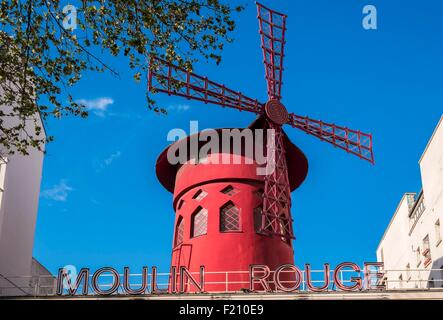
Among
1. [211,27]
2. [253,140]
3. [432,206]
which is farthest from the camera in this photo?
[432,206]

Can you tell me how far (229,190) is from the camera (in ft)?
66.4

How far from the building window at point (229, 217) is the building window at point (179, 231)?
1.49 m

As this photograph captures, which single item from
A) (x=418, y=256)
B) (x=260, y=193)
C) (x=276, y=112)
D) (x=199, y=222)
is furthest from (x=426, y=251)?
(x=199, y=222)

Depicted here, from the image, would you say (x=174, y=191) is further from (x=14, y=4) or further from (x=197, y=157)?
(x=14, y=4)

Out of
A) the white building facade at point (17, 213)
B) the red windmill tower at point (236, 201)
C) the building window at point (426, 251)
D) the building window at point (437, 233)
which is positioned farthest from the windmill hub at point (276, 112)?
the white building facade at point (17, 213)

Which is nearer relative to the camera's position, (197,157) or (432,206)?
(197,157)

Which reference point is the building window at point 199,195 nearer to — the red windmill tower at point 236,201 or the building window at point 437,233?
the red windmill tower at point 236,201

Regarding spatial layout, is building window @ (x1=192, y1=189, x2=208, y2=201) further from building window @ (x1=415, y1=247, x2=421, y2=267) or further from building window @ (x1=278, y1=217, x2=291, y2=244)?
building window @ (x1=415, y1=247, x2=421, y2=267)

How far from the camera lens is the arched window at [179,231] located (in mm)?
20694

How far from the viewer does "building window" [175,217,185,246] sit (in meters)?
20.7

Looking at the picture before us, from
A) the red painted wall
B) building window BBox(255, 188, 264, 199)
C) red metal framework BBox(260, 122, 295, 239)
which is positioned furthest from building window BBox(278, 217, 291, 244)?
building window BBox(255, 188, 264, 199)

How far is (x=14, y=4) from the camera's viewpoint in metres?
9.95
